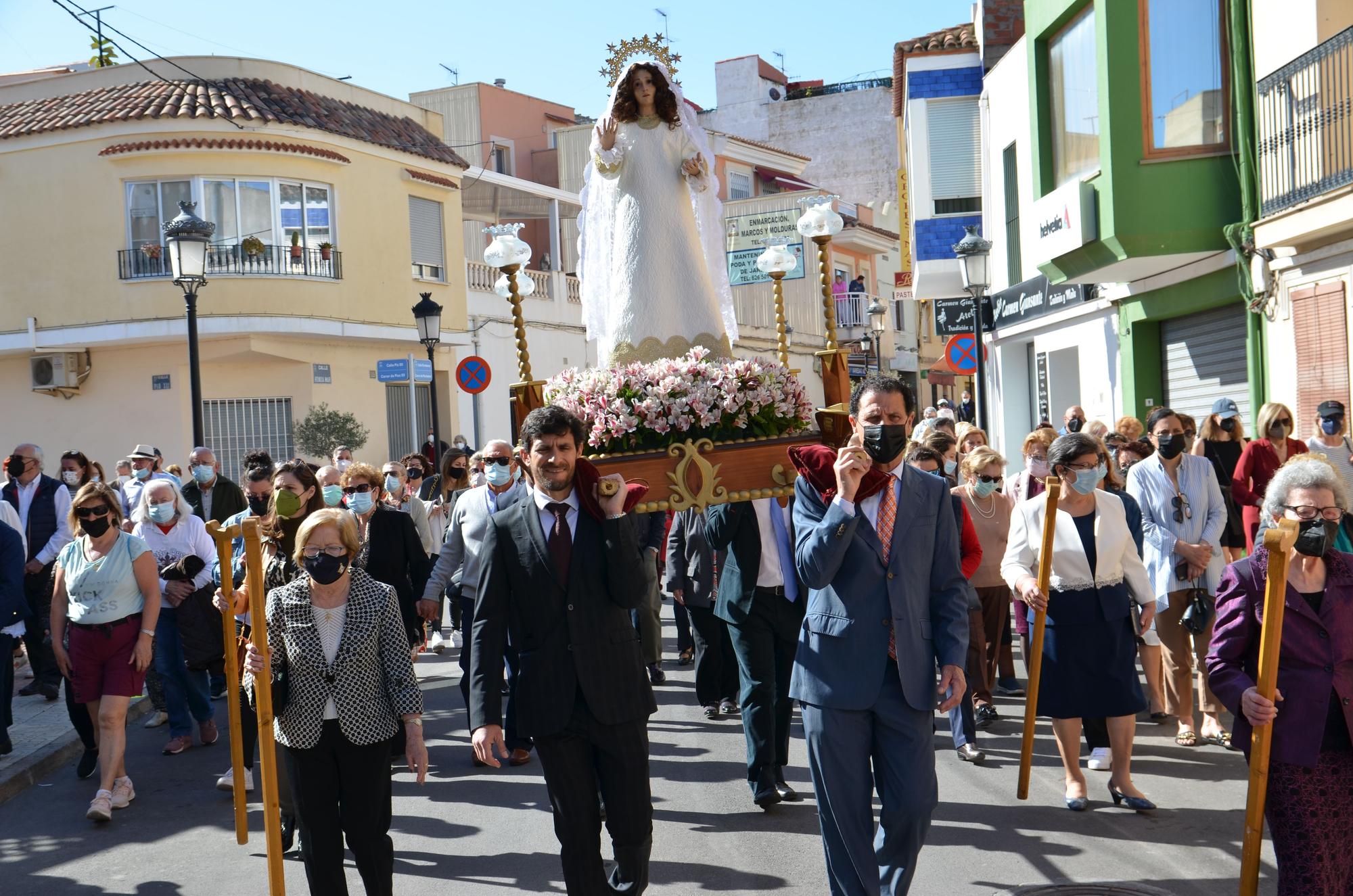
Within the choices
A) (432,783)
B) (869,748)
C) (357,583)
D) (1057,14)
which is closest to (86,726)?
(432,783)

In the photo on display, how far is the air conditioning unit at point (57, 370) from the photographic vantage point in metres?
26.2

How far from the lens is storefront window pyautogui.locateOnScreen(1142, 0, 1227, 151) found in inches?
594

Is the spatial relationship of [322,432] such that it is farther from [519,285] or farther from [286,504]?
[286,504]

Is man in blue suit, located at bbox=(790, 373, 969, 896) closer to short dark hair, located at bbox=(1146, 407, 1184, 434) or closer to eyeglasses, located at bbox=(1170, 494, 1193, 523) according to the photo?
eyeglasses, located at bbox=(1170, 494, 1193, 523)

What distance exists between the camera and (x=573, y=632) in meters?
5.11

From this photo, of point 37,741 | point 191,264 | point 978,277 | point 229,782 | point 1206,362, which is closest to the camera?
point 229,782

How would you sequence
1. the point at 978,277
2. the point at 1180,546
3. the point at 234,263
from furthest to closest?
1. the point at 234,263
2. the point at 978,277
3. the point at 1180,546

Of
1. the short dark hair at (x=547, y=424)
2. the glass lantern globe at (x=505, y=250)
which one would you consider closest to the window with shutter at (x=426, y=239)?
the glass lantern globe at (x=505, y=250)

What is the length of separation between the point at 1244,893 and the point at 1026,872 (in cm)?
151

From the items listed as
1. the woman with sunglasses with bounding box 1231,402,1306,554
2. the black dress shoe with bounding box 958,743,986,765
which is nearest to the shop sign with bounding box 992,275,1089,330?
the woman with sunglasses with bounding box 1231,402,1306,554

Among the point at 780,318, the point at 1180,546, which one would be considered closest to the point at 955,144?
the point at 1180,546

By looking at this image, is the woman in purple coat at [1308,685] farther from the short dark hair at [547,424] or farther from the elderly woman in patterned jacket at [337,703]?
the elderly woman in patterned jacket at [337,703]

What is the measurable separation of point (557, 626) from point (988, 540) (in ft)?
17.0

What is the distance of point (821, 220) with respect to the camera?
7.73m
